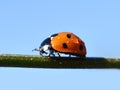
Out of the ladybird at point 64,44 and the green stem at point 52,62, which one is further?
the ladybird at point 64,44

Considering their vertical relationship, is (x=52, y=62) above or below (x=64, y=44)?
below

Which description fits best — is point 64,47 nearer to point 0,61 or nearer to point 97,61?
point 97,61

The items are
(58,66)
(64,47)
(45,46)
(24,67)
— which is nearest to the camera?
(24,67)

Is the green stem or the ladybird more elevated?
the ladybird

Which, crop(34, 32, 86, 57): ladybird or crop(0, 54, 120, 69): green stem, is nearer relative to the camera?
crop(0, 54, 120, 69): green stem

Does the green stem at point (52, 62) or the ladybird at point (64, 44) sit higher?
the ladybird at point (64, 44)

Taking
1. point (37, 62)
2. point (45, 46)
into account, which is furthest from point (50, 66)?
point (45, 46)

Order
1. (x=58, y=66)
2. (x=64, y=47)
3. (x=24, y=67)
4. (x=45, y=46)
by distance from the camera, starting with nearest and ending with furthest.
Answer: (x=24, y=67) < (x=58, y=66) < (x=64, y=47) < (x=45, y=46)

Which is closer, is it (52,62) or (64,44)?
(52,62)

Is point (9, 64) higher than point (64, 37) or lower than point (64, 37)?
lower

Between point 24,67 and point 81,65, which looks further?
point 81,65

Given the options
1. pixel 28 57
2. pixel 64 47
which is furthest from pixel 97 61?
pixel 64 47
